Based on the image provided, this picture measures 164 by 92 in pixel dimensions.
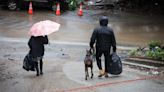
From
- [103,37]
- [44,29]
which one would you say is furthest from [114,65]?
[44,29]

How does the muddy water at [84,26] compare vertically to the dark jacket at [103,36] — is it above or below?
below

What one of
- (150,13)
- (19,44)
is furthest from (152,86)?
(150,13)

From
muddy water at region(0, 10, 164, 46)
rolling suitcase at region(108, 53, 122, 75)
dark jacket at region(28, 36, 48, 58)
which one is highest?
dark jacket at region(28, 36, 48, 58)

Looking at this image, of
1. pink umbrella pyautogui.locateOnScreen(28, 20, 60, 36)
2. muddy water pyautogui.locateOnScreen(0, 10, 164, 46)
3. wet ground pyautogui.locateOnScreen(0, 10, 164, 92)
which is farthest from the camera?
muddy water pyautogui.locateOnScreen(0, 10, 164, 46)

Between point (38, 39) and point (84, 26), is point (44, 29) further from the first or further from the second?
point (84, 26)

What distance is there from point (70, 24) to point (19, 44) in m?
6.14

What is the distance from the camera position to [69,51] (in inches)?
567

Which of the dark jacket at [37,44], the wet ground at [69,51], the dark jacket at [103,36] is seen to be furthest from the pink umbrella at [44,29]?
the wet ground at [69,51]

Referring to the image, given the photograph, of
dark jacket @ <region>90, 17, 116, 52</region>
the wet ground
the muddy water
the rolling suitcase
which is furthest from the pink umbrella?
the muddy water

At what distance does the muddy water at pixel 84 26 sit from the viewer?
57.6 ft

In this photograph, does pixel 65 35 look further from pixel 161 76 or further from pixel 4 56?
pixel 161 76

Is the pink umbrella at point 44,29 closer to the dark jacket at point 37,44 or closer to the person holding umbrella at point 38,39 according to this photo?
the person holding umbrella at point 38,39

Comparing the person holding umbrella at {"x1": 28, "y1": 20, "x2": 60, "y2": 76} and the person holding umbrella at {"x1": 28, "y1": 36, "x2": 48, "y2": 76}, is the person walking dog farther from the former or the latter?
the person holding umbrella at {"x1": 28, "y1": 36, "x2": 48, "y2": 76}

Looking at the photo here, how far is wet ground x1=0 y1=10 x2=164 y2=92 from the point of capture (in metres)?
9.13
